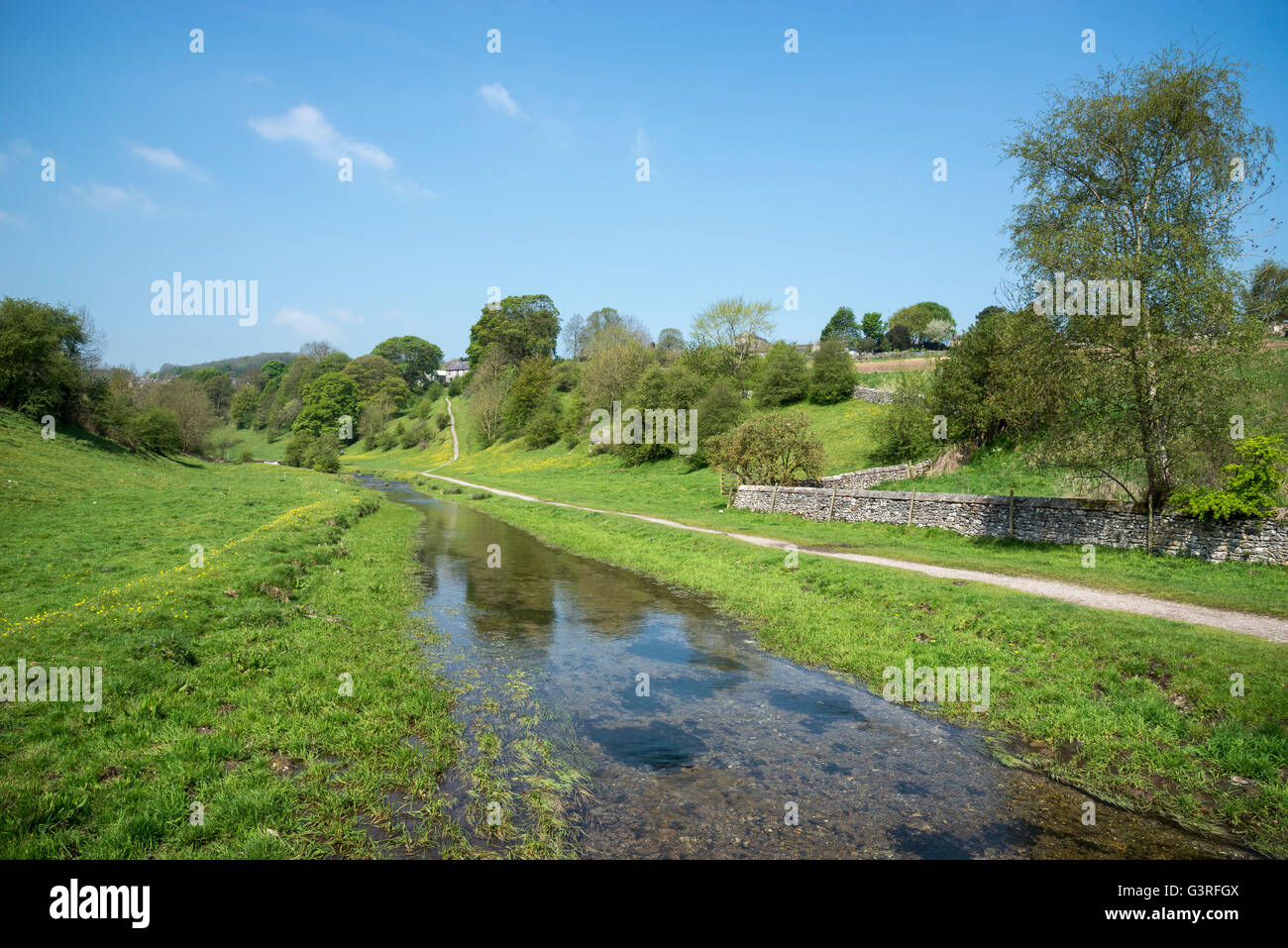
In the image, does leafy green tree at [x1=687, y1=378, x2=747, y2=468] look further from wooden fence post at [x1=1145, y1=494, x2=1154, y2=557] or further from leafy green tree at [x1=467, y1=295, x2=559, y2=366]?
leafy green tree at [x1=467, y1=295, x2=559, y2=366]

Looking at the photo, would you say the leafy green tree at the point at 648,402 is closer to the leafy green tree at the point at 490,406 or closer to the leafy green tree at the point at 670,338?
the leafy green tree at the point at 490,406

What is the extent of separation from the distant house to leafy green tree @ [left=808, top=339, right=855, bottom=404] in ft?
437

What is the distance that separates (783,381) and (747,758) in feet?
175

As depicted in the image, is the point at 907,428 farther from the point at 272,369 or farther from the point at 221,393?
the point at 272,369

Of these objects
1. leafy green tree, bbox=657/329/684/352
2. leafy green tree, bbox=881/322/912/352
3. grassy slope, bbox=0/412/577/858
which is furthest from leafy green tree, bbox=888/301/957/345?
grassy slope, bbox=0/412/577/858

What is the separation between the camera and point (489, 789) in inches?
281

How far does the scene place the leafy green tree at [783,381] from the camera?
193 ft

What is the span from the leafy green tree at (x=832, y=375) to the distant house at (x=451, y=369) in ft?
437

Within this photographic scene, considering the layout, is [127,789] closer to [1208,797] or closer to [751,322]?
[1208,797]
